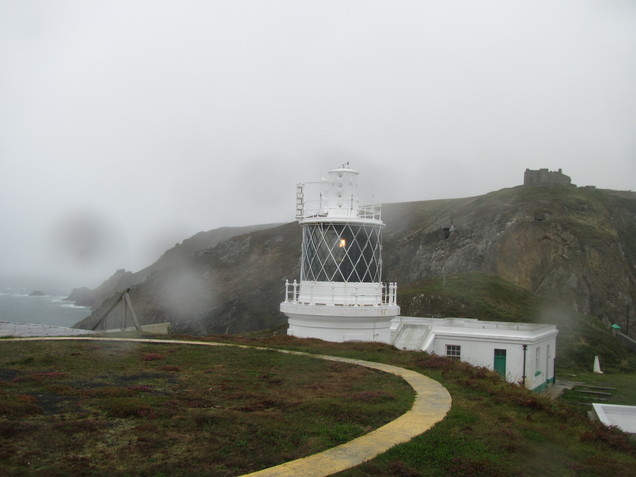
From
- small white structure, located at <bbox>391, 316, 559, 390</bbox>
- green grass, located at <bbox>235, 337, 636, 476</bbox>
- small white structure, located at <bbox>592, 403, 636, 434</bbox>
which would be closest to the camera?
green grass, located at <bbox>235, 337, 636, 476</bbox>

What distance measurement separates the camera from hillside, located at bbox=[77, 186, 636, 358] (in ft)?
232

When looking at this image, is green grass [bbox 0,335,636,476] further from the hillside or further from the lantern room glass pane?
the hillside

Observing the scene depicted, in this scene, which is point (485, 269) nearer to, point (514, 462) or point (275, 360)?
point (275, 360)

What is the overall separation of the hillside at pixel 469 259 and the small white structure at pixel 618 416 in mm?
26918

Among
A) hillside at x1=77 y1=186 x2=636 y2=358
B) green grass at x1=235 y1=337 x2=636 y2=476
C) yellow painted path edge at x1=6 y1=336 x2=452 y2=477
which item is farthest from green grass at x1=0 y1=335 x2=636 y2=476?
hillside at x1=77 y1=186 x2=636 y2=358

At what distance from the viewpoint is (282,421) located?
11039 mm

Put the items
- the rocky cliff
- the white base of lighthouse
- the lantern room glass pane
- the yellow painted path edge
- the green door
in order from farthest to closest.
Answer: the rocky cliff
the green door
the lantern room glass pane
the white base of lighthouse
the yellow painted path edge

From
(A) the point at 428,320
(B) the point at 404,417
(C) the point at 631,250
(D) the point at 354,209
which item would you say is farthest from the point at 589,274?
(B) the point at 404,417

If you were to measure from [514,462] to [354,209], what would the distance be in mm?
15389

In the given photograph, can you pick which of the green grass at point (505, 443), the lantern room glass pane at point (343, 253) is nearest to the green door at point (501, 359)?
the lantern room glass pane at point (343, 253)

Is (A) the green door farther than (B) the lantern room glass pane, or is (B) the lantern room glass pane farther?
(A) the green door

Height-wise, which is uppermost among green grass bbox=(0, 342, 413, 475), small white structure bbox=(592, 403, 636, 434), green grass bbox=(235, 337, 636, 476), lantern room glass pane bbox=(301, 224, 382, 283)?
lantern room glass pane bbox=(301, 224, 382, 283)

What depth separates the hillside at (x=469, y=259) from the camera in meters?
70.6

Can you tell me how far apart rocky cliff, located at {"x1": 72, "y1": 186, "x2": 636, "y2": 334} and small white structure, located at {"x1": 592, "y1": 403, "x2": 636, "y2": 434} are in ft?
88.8
